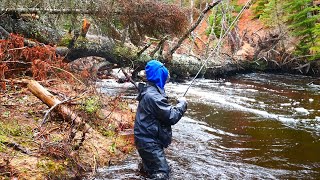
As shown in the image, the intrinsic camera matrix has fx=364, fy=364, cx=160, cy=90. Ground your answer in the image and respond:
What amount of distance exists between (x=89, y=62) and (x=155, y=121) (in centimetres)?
1044

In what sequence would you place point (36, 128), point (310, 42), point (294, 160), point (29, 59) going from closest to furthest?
point (36, 128) < point (294, 160) < point (29, 59) < point (310, 42)

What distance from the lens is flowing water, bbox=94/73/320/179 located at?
17.5 ft

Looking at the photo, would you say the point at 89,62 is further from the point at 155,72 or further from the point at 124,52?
the point at 155,72

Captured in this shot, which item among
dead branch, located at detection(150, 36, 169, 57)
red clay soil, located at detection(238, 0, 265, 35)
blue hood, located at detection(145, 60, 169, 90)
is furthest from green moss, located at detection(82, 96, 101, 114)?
red clay soil, located at detection(238, 0, 265, 35)

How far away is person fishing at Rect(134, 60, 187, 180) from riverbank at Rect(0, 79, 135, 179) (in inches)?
30.5

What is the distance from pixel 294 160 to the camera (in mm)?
6004

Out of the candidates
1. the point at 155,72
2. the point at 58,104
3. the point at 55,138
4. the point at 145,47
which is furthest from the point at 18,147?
the point at 145,47

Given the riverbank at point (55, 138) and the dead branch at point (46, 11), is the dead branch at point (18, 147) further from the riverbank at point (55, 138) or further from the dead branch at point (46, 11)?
the dead branch at point (46, 11)

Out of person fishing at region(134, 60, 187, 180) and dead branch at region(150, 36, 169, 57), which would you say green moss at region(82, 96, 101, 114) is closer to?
person fishing at region(134, 60, 187, 180)

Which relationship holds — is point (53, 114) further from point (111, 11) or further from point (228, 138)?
point (111, 11)

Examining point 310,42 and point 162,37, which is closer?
point 162,37

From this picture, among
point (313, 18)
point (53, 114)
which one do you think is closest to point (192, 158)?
point (53, 114)

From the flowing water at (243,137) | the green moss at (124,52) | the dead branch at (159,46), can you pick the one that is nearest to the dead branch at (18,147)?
the flowing water at (243,137)

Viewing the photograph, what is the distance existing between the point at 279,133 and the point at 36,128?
4.91 meters
